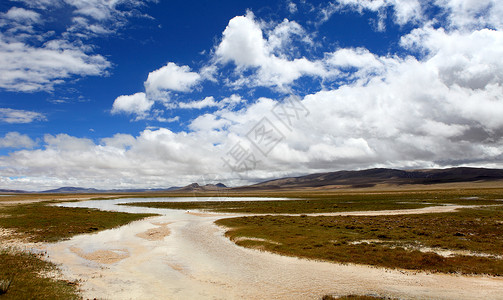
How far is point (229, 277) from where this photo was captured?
20.9 metres

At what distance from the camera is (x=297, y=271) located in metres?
22.0

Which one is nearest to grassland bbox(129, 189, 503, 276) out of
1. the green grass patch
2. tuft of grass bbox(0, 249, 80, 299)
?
the green grass patch

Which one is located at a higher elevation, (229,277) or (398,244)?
(229,277)

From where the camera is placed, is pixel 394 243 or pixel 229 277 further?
pixel 394 243

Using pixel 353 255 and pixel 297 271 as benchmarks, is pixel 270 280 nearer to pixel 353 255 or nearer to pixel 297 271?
pixel 297 271

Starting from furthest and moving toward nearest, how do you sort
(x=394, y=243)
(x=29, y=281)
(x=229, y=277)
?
(x=394, y=243) < (x=229, y=277) < (x=29, y=281)

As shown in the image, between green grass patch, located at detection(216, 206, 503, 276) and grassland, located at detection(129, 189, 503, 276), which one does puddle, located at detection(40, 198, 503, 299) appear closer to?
green grass patch, located at detection(216, 206, 503, 276)

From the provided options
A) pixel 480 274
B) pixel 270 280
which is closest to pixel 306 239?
pixel 270 280

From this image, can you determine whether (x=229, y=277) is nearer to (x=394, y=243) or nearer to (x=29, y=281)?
(x=29, y=281)

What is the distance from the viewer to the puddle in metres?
17.4

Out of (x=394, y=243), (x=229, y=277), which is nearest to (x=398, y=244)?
(x=394, y=243)

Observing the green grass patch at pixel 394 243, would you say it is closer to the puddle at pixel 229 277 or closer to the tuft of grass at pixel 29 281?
the puddle at pixel 229 277

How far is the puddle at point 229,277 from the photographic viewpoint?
57.0 feet

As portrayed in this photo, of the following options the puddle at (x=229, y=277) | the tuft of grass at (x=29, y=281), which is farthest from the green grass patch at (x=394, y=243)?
the tuft of grass at (x=29, y=281)
